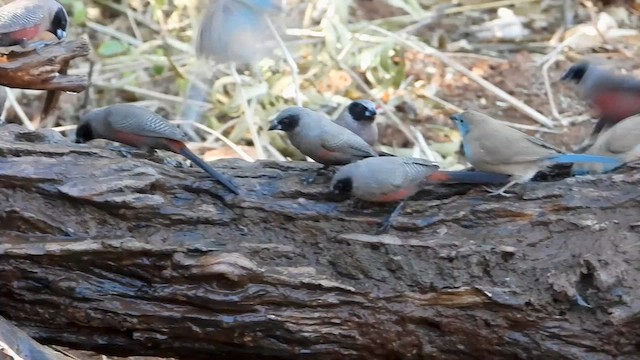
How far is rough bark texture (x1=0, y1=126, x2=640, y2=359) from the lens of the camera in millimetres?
2045

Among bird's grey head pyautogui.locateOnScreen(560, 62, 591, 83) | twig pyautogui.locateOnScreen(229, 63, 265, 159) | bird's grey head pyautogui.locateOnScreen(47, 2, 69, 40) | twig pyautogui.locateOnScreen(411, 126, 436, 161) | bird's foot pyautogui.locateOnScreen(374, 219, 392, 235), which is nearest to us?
bird's foot pyautogui.locateOnScreen(374, 219, 392, 235)

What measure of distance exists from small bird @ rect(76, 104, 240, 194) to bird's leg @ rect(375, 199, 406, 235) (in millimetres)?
472

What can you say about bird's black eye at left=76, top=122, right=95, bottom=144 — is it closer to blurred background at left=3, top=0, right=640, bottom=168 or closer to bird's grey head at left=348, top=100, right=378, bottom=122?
bird's grey head at left=348, top=100, right=378, bottom=122

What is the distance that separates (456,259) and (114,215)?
835 mm

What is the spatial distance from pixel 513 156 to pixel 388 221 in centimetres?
35

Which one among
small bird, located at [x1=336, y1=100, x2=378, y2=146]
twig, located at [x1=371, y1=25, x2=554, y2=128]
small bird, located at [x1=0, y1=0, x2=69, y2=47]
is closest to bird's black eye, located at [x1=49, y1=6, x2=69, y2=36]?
small bird, located at [x1=0, y1=0, x2=69, y2=47]

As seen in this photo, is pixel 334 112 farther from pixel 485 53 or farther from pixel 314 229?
pixel 314 229

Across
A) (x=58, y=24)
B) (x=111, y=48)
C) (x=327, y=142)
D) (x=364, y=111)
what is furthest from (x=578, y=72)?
(x=111, y=48)

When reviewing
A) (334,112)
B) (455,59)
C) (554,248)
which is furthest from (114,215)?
(455,59)

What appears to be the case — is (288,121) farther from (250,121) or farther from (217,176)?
(250,121)

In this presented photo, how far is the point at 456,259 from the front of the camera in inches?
82.2

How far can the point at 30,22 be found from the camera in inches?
103

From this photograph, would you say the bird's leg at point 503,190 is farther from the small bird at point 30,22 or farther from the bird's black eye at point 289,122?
the small bird at point 30,22

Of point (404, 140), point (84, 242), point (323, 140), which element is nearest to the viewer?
point (84, 242)
